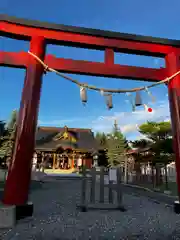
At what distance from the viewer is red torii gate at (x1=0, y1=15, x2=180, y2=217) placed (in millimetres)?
4164

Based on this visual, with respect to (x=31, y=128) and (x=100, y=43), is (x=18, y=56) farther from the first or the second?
(x=100, y=43)

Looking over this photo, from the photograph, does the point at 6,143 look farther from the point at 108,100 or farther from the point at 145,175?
the point at 108,100

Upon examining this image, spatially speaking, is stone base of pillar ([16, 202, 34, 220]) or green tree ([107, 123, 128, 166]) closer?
stone base of pillar ([16, 202, 34, 220])

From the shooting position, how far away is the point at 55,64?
4.92 metres

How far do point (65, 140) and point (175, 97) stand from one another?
2572 centimetres

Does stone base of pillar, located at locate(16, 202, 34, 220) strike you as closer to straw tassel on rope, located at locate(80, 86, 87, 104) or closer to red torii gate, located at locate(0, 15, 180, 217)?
red torii gate, located at locate(0, 15, 180, 217)

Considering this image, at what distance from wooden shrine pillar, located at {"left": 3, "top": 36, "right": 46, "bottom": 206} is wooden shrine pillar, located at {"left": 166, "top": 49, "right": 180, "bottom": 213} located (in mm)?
3492

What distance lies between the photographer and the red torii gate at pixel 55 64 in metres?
4.16

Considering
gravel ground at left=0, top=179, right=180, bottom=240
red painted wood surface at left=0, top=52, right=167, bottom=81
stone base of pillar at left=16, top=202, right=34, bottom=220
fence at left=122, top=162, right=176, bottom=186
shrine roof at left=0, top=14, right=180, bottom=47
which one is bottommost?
gravel ground at left=0, top=179, right=180, bottom=240

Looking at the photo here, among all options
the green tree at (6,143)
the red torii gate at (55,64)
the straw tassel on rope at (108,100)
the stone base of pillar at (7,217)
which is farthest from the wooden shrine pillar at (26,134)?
the green tree at (6,143)

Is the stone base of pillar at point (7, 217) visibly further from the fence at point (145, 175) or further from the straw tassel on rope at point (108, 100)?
the fence at point (145, 175)

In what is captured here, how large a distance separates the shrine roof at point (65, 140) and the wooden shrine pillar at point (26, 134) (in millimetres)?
23056

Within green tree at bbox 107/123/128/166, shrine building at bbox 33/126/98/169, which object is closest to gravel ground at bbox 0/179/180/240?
shrine building at bbox 33/126/98/169

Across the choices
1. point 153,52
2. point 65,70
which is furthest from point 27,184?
point 153,52
